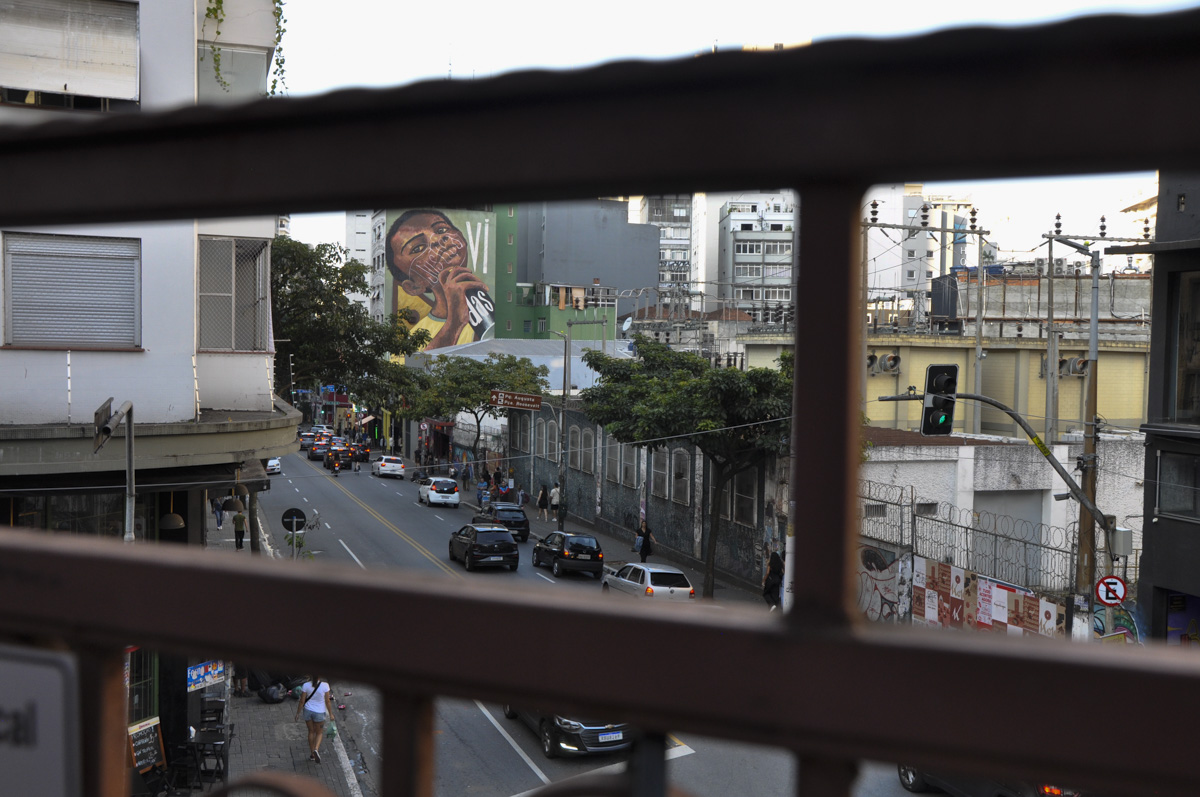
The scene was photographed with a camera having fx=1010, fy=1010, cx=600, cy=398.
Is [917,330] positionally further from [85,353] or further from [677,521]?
[85,353]

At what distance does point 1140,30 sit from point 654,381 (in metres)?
24.5

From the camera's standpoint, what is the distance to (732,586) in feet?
83.4

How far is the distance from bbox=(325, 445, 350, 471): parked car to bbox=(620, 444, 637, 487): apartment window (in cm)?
2045

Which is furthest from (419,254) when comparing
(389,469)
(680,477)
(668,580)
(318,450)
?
(668,580)

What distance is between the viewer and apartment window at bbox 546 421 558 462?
37.9 metres

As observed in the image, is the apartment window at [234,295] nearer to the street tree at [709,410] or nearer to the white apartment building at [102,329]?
the white apartment building at [102,329]

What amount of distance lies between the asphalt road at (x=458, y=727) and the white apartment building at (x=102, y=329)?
10.5 ft

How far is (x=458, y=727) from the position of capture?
13.0 meters

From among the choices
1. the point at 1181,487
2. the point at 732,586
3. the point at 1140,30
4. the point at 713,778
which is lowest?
the point at 732,586

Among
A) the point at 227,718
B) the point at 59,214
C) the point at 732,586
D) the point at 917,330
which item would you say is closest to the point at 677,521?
the point at 732,586

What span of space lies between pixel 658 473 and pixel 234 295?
19375 millimetres

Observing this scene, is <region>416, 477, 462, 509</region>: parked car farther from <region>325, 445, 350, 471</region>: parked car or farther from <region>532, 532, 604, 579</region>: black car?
<region>532, 532, 604, 579</region>: black car

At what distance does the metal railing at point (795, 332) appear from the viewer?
0.99 metres

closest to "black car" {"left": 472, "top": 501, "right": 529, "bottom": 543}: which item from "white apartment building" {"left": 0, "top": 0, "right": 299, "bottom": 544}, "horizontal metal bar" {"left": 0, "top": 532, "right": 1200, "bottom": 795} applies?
"white apartment building" {"left": 0, "top": 0, "right": 299, "bottom": 544}
